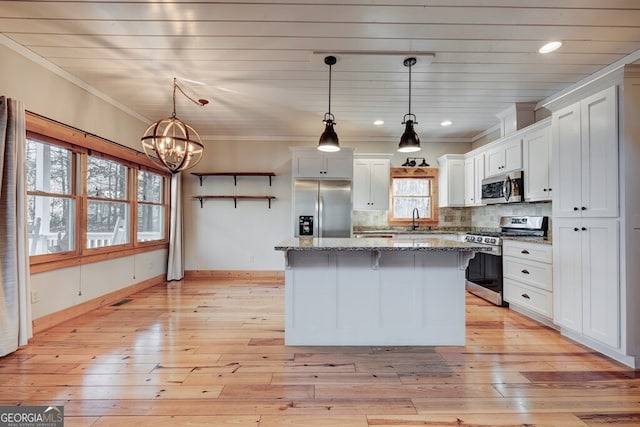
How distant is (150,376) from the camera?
2.19 metres

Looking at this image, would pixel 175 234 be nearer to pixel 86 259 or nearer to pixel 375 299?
pixel 86 259

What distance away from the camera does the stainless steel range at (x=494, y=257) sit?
392 centimetres

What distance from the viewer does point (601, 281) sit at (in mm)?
2465

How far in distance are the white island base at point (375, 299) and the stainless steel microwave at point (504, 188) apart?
1947 millimetres

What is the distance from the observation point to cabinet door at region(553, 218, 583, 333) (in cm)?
269

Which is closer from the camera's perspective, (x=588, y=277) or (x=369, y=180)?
(x=588, y=277)

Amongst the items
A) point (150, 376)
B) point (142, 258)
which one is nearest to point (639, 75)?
point (150, 376)

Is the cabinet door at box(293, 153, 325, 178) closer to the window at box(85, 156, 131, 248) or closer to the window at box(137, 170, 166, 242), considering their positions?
the window at box(137, 170, 166, 242)

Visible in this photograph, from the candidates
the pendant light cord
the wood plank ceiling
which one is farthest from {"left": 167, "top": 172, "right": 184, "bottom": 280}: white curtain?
the pendant light cord

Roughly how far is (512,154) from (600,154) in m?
1.63

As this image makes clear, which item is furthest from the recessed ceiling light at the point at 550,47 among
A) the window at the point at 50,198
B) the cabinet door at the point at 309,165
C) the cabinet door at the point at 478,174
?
the window at the point at 50,198

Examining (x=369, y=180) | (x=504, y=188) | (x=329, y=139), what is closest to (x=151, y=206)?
(x=369, y=180)

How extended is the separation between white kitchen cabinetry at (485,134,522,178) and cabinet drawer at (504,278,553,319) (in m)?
1.48

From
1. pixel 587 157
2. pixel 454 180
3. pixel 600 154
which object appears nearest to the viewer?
pixel 600 154
